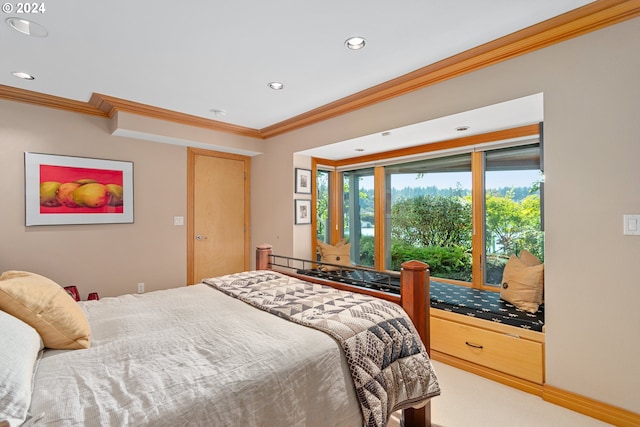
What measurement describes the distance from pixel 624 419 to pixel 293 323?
2.00 m

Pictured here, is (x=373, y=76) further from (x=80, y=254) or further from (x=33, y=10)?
(x=80, y=254)

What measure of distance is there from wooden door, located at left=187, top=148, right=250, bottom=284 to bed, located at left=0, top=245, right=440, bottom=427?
222cm

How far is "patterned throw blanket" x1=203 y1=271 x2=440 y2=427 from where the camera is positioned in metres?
1.40

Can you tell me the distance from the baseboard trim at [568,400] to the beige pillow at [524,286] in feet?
1.81

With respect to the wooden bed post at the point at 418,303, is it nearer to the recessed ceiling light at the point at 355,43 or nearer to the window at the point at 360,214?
the recessed ceiling light at the point at 355,43

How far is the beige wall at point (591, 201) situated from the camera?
1.80 meters

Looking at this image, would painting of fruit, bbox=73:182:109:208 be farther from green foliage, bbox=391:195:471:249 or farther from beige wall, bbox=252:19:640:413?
beige wall, bbox=252:19:640:413

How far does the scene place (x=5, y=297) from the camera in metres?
1.25

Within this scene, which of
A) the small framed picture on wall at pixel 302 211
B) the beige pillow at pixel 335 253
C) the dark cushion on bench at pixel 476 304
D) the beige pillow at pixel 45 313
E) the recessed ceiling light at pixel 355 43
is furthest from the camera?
the beige pillow at pixel 335 253

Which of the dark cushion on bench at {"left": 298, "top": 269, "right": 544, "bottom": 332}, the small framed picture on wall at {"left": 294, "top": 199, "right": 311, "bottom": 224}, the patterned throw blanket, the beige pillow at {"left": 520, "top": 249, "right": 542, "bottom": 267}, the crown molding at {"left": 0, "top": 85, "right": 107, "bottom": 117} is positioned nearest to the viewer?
the patterned throw blanket

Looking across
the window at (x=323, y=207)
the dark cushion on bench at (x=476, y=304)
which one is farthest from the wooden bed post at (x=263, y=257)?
the window at (x=323, y=207)

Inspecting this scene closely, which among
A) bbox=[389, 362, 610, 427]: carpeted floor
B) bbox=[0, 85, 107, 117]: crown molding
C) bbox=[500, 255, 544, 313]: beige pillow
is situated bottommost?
bbox=[389, 362, 610, 427]: carpeted floor

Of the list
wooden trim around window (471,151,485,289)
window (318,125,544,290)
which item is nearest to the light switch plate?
window (318,125,544,290)

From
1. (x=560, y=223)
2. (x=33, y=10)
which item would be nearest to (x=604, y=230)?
(x=560, y=223)
